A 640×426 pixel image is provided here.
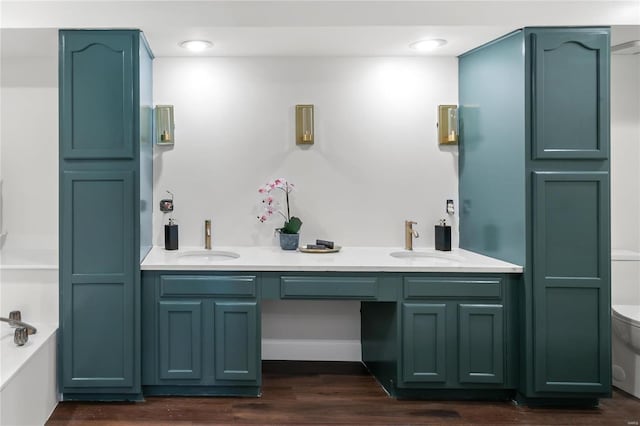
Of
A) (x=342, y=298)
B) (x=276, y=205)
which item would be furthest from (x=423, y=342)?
(x=276, y=205)

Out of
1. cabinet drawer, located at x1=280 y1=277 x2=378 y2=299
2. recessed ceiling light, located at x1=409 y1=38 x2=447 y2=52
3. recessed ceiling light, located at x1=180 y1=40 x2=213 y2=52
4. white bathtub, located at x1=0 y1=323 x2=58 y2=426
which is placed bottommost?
white bathtub, located at x1=0 y1=323 x2=58 y2=426

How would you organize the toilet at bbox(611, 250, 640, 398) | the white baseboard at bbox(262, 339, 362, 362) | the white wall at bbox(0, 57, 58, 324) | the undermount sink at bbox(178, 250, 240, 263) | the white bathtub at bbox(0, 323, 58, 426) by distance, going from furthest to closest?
the white baseboard at bbox(262, 339, 362, 362)
the white wall at bbox(0, 57, 58, 324)
the undermount sink at bbox(178, 250, 240, 263)
the toilet at bbox(611, 250, 640, 398)
the white bathtub at bbox(0, 323, 58, 426)

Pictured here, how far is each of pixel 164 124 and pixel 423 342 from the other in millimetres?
2166

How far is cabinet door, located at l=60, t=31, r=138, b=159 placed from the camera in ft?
8.08

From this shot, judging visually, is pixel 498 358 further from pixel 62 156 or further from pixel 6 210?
pixel 6 210

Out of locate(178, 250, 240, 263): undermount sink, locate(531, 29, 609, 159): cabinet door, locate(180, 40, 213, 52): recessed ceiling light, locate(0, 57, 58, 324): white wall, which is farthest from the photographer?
locate(0, 57, 58, 324): white wall

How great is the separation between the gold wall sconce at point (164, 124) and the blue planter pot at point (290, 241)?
101 centimetres

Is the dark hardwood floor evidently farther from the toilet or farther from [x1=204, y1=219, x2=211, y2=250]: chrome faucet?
[x1=204, y1=219, x2=211, y2=250]: chrome faucet

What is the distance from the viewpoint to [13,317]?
2.46 metres

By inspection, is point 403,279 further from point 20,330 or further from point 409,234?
point 20,330

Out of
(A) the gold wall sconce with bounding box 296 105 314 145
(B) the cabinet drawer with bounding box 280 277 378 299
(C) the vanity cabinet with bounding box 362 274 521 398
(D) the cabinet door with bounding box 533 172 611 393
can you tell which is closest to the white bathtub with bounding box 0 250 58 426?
(B) the cabinet drawer with bounding box 280 277 378 299

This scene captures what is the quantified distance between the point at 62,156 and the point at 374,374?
7.56 feet

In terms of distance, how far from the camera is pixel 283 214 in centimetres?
313

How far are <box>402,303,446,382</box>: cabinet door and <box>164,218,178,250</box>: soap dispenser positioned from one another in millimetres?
1562
